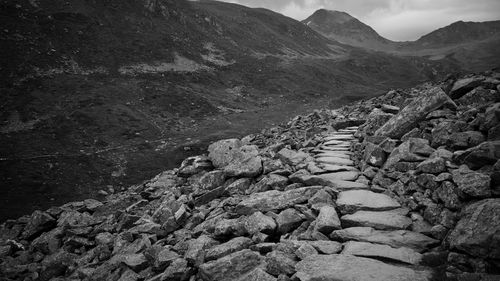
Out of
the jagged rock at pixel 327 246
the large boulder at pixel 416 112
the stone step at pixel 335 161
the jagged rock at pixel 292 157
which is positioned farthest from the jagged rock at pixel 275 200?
the large boulder at pixel 416 112

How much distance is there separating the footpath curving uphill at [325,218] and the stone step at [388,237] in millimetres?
33

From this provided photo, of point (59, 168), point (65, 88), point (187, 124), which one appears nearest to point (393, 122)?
point (59, 168)

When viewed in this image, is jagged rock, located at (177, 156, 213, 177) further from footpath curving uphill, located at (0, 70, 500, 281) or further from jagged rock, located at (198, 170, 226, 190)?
jagged rock, located at (198, 170, 226, 190)

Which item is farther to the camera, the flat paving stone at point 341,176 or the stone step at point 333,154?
the stone step at point 333,154

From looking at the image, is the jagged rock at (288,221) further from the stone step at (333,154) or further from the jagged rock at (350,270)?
the stone step at (333,154)

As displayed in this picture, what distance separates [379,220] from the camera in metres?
9.72

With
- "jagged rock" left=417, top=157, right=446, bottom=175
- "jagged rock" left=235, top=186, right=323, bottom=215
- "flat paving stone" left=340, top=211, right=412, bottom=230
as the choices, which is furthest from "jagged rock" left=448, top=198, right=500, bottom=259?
"jagged rock" left=235, top=186, right=323, bottom=215

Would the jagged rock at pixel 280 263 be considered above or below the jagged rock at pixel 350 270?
below

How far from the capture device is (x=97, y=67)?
59.3 metres

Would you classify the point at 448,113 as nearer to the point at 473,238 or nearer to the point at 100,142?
the point at 473,238

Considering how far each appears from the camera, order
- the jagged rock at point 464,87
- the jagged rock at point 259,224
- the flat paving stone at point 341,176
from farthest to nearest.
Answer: the jagged rock at point 464,87 < the flat paving stone at point 341,176 < the jagged rock at point 259,224

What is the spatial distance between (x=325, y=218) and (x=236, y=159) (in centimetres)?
967

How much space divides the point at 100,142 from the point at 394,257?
3866cm

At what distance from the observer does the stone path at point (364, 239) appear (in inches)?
300
